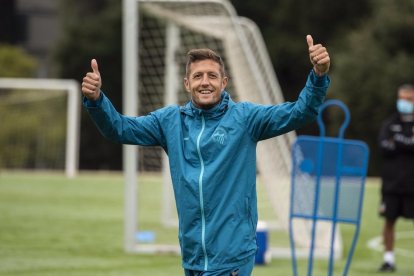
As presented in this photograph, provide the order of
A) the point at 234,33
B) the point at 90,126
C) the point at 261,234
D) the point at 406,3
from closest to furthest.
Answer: the point at 261,234 → the point at 234,33 → the point at 406,3 → the point at 90,126

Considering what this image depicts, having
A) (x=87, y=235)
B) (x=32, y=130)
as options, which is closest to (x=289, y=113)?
(x=87, y=235)

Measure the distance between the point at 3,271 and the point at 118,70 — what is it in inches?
1404

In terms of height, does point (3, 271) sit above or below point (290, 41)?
below

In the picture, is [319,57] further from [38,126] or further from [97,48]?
[97,48]

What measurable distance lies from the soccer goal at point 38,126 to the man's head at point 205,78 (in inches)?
932

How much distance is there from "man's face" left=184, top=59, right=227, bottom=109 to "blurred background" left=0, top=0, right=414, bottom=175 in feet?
99.7

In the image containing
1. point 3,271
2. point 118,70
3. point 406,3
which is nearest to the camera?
point 3,271

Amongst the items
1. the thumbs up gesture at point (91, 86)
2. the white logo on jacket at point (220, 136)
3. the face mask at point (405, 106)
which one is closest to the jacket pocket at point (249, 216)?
the white logo on jacket at point (220, 136)

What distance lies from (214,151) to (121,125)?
550mm

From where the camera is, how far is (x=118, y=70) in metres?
46.1

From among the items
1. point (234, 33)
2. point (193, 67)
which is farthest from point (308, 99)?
point (234, 33)

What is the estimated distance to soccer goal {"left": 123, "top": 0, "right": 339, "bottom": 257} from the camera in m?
12.5

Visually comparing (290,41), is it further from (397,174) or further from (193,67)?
(193,67)

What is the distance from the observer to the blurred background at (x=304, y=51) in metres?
36.8
